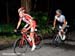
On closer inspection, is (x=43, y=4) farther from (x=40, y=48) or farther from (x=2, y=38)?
(x=40, y=48)

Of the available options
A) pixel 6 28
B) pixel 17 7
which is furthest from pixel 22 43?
pixel 17 7

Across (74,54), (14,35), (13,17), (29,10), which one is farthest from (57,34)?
(13,17)

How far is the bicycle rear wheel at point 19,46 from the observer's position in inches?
498

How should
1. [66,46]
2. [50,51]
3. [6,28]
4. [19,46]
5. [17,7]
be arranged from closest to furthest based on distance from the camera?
[19,46] < [50,51] < [66,46] < [6,28] < [17,7]

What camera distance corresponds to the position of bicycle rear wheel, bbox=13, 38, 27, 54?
1264cm

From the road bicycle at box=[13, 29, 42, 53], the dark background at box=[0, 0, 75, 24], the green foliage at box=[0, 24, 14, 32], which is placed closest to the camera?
the road bicycle at box=[13, 29, 42, 53]

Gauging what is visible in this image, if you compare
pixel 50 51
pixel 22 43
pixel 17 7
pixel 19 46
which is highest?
pixel 17 7

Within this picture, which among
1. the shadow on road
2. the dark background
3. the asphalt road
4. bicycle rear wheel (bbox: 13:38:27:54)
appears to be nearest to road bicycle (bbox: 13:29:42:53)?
bicycle rear wheel (bbox: 13:38:27:54)

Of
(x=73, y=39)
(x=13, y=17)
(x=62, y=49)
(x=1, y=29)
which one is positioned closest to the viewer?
(x=62, y=49)

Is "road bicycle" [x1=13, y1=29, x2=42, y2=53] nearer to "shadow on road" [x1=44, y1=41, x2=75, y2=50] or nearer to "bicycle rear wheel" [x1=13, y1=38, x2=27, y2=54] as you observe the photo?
"bicycle rear wheel" [x1=13, y1=38, x2=27, y2=54]

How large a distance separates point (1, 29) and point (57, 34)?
521 centimetres

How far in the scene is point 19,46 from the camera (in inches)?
505

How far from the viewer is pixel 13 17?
21.5 metres

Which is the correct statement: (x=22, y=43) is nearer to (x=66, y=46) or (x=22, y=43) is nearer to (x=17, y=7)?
(x=66, y=46)
